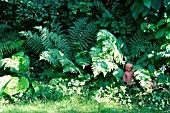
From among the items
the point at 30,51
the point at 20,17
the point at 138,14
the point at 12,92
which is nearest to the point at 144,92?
the point at 138,14

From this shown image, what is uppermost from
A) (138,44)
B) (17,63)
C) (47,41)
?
(47,41)

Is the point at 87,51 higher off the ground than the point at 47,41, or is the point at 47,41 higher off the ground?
the point at 47,41

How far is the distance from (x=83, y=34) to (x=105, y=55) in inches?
40.5

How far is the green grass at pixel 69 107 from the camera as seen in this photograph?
4.05m

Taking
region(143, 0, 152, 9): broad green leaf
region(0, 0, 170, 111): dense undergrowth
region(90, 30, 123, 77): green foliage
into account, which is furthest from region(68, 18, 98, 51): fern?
region(143, 0, 152, 9): broad green leaf

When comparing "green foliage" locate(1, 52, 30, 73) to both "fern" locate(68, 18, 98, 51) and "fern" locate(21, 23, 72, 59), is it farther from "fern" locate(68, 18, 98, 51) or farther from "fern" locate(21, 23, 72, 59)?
"fern" locate(68, 18, 98, 51)

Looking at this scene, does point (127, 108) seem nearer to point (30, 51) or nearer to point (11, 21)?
point (30, 51)

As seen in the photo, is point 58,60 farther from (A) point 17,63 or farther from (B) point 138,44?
(B) point 138,44

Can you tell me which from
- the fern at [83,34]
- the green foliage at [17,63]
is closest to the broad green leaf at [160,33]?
the fern at [83,34]

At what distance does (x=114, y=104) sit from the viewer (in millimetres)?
4289

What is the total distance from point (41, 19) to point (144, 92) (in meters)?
2.64

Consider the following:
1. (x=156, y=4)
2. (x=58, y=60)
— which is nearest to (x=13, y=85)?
(x=58, y=60)

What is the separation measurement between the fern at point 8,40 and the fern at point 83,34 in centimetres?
99

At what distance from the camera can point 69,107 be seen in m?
4.15
